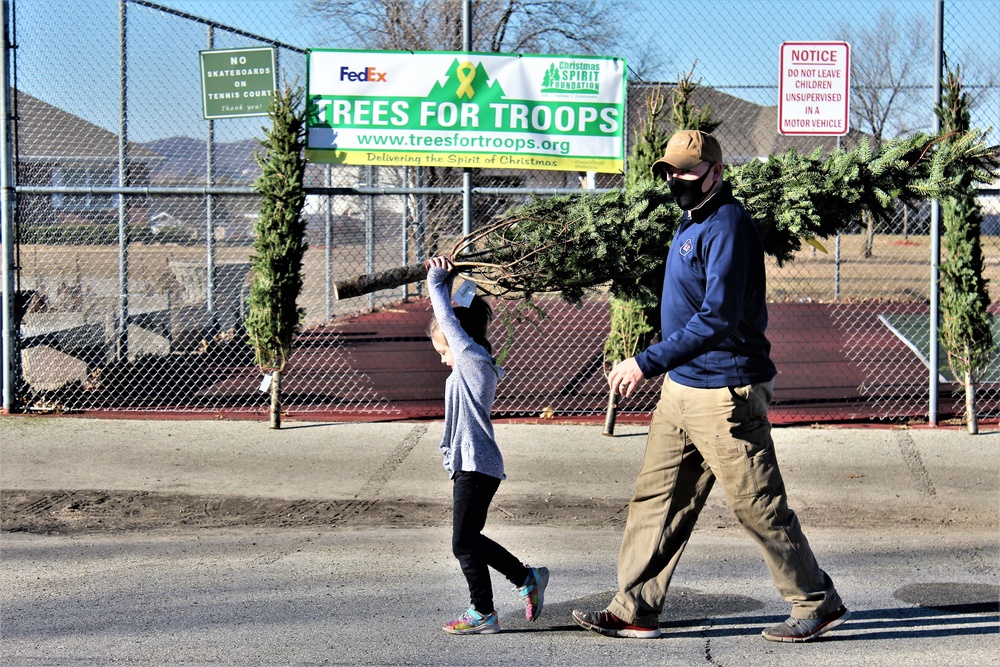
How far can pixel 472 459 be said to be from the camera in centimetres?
412

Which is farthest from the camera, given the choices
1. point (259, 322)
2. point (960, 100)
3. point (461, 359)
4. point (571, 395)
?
point (571, 395)

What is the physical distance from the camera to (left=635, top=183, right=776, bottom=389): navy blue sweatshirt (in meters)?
3.80

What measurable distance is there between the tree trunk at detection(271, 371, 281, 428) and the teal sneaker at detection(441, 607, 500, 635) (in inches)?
168

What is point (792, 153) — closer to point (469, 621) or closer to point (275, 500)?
point (469, 621)

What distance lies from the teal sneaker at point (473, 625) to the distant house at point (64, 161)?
A: 6104 mm

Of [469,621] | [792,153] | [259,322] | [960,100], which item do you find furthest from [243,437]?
[960,100]

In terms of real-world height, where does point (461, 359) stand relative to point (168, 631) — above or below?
above

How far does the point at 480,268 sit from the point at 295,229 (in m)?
3.84

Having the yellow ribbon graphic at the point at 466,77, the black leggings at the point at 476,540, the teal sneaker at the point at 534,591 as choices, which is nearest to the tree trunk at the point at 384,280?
the black leggings at the point at 476,540

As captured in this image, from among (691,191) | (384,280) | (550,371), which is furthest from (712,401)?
(550,371)

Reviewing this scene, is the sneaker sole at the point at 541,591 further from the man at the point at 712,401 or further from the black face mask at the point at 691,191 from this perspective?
the black face mask at the point at 691,191

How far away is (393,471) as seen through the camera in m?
7.03

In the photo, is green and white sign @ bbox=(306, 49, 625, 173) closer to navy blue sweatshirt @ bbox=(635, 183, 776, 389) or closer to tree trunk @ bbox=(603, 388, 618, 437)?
tree trunk @ bbox=(603, 388, 618, 437)

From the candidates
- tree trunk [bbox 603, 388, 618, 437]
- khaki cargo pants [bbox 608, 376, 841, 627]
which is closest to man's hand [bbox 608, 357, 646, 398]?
khaki cargo pants [bbox 608, 376, 841, 627]
